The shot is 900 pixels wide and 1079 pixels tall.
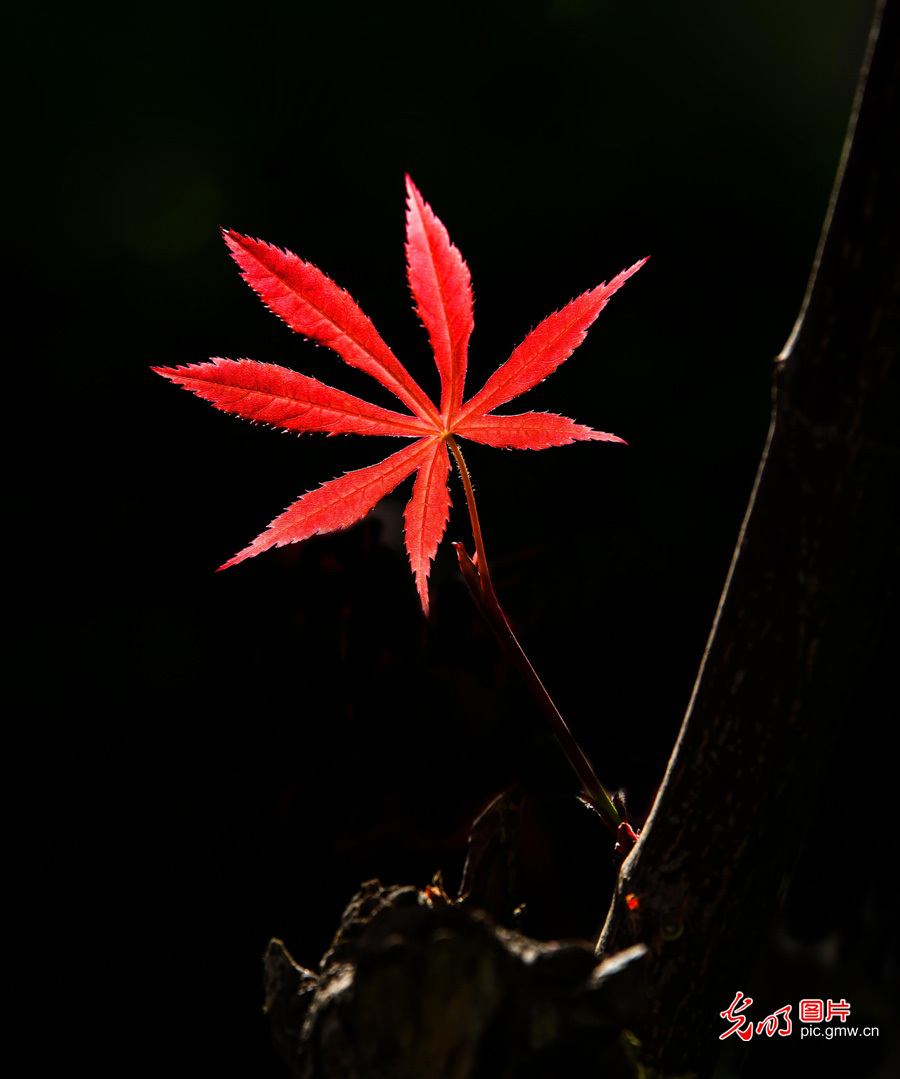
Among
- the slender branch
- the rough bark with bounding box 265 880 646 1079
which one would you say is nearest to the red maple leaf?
the slender branch

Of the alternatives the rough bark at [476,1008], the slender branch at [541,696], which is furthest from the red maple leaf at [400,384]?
the rough bark at [476,1008]

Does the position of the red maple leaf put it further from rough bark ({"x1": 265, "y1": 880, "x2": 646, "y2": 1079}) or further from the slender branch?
rough bark ({"x1": 265, "y1": 880, "x2": 646, "y2": 1079})

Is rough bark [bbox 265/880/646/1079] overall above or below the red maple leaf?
below

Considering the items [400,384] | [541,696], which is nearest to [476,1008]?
[541,696]

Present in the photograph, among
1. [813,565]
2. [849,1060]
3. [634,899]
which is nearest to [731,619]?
[813,565]

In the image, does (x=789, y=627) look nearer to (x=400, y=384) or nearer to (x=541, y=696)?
(x=541, y=696)

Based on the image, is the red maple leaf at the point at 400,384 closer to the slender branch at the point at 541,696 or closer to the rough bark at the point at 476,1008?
the slender branch at the point at 541,696
